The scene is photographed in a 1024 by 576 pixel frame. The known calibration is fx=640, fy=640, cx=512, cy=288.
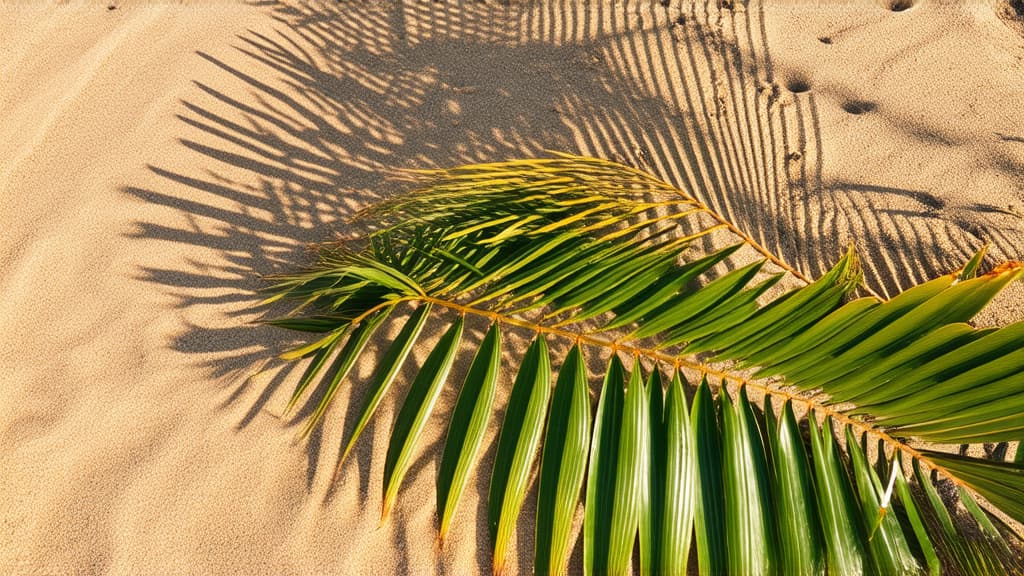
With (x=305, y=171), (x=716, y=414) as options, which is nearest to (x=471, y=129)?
(x=305, y=171)

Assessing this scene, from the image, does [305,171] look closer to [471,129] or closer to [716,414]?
[471,129]

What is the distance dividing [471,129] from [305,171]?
591 millimetres

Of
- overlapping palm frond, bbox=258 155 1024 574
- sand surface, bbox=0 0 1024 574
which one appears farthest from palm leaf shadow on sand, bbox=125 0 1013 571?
overlapping palm frond, bbox=258 155 1024 574

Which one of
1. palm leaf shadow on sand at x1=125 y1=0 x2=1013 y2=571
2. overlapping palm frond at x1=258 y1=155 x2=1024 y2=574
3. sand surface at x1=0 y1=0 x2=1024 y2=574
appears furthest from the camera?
palm leaf shadow on sand at x1=125 y1=0 x2=1013 y2=571

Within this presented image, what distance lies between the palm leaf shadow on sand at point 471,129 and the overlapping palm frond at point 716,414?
0.26 m

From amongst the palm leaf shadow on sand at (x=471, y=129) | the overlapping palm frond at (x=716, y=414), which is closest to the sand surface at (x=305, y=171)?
the palm leaf shadow on sand at (x=471, y=129)

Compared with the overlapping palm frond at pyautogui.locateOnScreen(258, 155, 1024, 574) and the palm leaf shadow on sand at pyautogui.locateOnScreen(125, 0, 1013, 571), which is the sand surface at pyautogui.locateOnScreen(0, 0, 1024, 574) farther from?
the overlapping palm frond at pyautogui.locateOnScreen(258, 155, 1024, 574)

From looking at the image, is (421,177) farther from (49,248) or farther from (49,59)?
(49,59)

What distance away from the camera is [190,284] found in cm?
186

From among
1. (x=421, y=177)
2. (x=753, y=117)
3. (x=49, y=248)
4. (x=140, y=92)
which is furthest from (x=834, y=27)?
(x=49, y=248)

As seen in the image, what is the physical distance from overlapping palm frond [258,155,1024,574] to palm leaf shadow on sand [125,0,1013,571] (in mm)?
257

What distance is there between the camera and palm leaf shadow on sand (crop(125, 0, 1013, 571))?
191 centimetres

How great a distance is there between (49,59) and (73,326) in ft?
4.64

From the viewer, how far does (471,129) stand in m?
2.28
